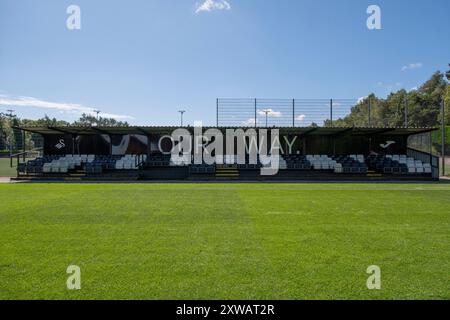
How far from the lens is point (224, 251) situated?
15.5ft

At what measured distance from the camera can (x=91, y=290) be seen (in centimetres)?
A: 335

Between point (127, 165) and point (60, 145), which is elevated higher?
point (60, 145)

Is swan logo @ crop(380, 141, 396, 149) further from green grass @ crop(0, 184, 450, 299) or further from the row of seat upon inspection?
green grass @ crop(0, 184, 450, 299)

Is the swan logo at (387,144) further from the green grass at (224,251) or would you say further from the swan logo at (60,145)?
the swan logo at (60,145)

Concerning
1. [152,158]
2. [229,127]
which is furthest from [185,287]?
[152,158]

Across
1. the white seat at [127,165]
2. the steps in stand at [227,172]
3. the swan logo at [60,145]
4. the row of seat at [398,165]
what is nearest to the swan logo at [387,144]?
the row of seat at [398,165]

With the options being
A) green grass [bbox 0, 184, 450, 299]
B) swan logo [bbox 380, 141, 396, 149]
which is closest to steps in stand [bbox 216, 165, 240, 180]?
green grass [bbox 0, 184, 450, 299]

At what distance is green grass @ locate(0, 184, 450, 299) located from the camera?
338 centimetres

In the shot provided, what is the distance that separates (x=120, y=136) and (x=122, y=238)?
20.8 meters

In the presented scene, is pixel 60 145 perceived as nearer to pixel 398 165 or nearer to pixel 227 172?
pixel 227 172

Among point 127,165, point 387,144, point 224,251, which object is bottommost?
point 224,251

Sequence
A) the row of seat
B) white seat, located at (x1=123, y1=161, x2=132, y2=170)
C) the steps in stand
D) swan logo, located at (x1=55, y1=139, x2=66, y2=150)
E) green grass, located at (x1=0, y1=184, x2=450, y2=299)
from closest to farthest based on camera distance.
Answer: green grass, located at (x1=0, y1=184, x2=450, y2=299), the steps in stand, the row of seat, white seat, located at (x1=123, y1=161, x2=132, y2=170), swan logo, located at (x1=55, y1=139, x2=66, y2=150)

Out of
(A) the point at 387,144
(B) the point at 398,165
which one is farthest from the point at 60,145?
(A) the point at 387,144

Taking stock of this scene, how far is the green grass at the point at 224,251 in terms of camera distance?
3383 millimetres
